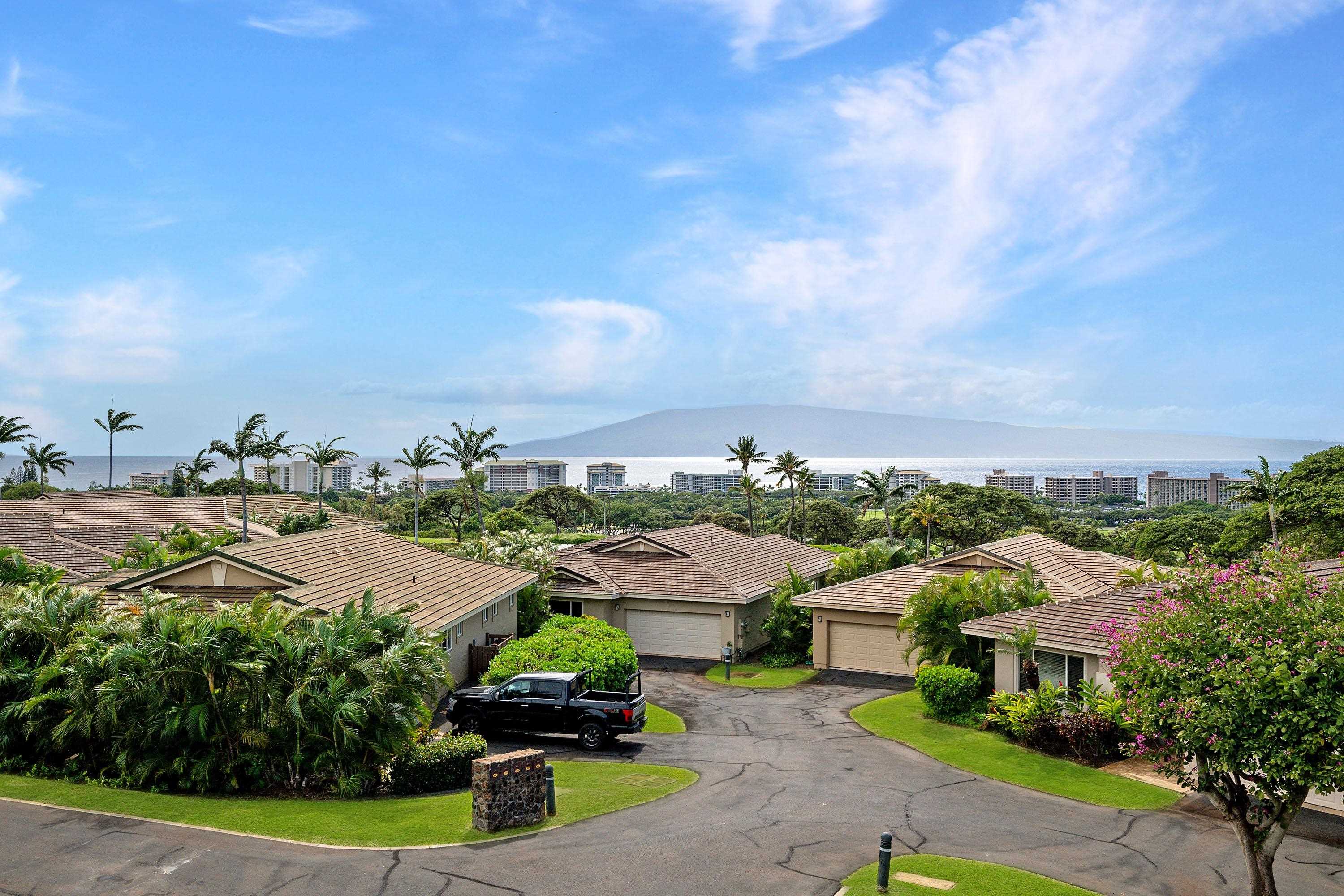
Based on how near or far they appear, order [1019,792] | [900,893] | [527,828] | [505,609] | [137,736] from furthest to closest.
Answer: [505,609]
[1019,792]
[137,736]
[527,828]
[900,893]

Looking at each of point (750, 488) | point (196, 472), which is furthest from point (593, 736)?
point (196, 472)

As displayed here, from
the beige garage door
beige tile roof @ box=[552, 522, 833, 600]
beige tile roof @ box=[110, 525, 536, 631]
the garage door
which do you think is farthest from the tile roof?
beige tile roof @ box=[110, 525, 536, 631]

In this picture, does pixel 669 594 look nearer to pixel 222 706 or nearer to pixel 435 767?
pixel 435 767

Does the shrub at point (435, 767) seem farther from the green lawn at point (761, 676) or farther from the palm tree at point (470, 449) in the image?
the palm tree at point (470, 449)

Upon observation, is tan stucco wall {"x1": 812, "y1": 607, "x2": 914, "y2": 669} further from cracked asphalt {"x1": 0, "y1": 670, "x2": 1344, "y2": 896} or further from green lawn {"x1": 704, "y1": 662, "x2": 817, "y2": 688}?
cracked asphalt {"x1": 0, "y1": 670, "x2": 1344, "y2": 896}

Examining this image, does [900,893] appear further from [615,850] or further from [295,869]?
[295,869]

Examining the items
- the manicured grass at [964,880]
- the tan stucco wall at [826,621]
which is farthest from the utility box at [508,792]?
the tan stucco wall at [826,621]

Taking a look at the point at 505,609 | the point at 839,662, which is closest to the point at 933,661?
the point at 839,662
